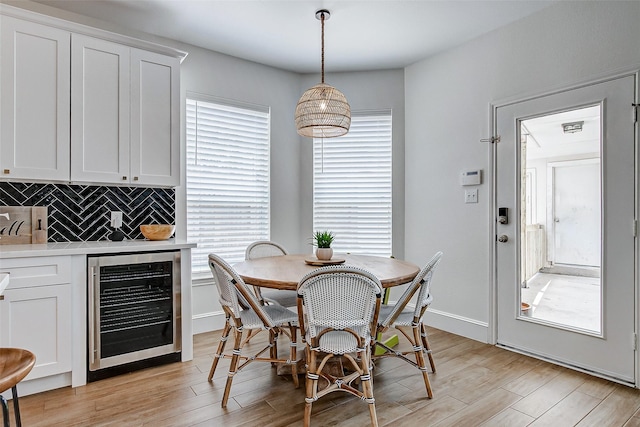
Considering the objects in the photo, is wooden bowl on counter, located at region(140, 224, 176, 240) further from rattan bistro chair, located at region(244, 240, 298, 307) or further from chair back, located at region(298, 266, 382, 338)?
chair back, located at region(298, 266, 382, 338)

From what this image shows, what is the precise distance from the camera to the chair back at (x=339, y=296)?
187 cm

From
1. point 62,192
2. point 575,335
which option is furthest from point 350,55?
point 575,335

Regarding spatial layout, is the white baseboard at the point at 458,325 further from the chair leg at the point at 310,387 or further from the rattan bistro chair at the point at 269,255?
the chair leg at the point at 310,387

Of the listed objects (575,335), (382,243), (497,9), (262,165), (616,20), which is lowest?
(575,335)

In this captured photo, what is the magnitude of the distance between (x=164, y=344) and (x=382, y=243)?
8.17 feet

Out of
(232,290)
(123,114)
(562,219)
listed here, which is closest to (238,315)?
(232,290)

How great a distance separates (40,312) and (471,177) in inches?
142

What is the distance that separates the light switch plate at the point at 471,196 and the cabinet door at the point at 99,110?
3074 millimetres

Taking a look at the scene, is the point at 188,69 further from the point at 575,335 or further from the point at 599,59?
the point at 575,335

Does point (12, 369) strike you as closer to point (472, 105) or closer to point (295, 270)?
point (295, 270)

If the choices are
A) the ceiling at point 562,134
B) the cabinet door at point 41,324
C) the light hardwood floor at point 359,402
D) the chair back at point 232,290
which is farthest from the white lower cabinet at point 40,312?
the ceiling at point 562,134

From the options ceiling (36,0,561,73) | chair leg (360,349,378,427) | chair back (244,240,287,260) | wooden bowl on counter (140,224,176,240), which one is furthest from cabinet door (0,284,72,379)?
ceiling (36,0,561,73)

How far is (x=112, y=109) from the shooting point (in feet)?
9.59

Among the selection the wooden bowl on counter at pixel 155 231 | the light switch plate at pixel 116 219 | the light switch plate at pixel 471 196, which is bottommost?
the wooden bowl on counter at pixel 155 231
